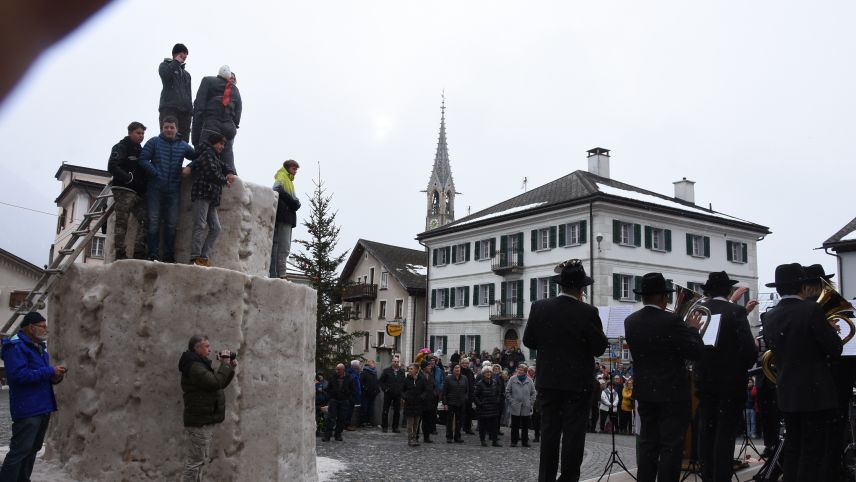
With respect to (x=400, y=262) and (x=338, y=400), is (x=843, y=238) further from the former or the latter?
(x=400, y=262)

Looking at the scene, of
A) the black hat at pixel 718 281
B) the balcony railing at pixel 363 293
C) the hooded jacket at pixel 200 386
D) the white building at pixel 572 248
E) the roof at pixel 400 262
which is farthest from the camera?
the balcony railing at pixel 363 293

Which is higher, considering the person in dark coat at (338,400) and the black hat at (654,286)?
the black hat at (654,286)

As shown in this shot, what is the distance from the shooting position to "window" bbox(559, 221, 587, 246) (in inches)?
1495

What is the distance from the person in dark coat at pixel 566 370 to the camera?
236 inches

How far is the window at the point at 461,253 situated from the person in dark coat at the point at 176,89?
36972 mm

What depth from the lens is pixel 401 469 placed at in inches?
443

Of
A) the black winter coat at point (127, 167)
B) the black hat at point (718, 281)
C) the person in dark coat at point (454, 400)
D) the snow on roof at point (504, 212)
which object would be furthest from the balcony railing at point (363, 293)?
the black hat at point (718, 281)

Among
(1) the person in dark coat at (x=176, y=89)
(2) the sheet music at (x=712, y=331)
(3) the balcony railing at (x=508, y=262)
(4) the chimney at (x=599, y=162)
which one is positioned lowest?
(2) the sheet music at (x=712, y=331)

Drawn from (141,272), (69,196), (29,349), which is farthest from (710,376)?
(69,196)

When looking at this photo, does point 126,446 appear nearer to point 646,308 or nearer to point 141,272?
point 141,272

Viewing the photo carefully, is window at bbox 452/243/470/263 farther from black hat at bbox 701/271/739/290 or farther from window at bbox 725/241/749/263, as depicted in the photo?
black hat at bbox 701/271/739/290

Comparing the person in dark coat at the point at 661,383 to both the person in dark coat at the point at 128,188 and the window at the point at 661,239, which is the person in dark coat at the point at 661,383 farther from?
the window at the point at 661,239

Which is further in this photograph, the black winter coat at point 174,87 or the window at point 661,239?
the window at point 661,239

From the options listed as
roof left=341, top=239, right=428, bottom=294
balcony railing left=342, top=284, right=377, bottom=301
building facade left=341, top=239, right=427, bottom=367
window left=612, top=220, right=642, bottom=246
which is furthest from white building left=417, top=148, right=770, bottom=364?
balcony railing left=342, top=284, right=377, bottom=301
